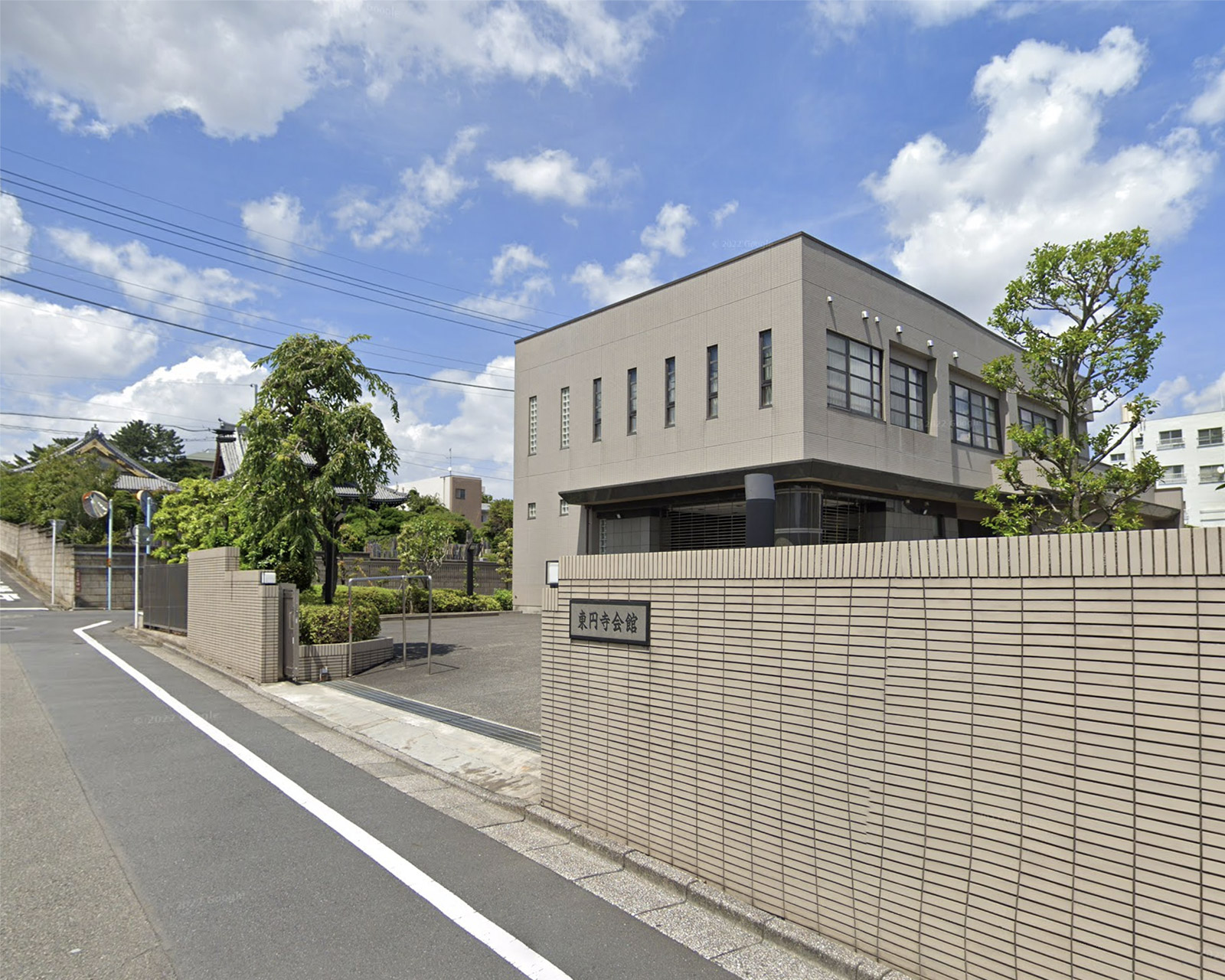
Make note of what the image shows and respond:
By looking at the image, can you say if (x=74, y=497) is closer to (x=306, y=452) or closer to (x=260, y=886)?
(x=306, y=452)

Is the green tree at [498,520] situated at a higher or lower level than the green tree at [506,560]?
higher

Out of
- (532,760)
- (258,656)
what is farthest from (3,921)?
(258,656)

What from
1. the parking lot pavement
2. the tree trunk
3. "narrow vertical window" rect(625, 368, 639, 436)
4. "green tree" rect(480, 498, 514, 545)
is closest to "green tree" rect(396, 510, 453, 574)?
the parking lot pavement

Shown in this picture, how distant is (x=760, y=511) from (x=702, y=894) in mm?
2453

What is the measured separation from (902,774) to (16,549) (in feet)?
178

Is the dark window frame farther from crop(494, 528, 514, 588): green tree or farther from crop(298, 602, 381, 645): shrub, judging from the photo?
crop(298, 602, 381, 645): shrub

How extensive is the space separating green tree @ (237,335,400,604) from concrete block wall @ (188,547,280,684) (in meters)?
0.79

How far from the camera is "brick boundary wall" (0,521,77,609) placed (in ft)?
115

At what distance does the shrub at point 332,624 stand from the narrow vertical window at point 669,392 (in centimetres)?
1204

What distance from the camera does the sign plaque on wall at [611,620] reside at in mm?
5641

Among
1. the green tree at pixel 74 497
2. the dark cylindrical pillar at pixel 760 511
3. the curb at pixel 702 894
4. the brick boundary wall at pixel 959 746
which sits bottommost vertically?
the curb at pixel 702 894

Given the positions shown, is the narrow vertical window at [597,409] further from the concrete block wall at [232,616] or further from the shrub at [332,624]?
the shrub at [332,624]

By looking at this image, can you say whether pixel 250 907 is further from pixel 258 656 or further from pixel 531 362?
pixel 531 362

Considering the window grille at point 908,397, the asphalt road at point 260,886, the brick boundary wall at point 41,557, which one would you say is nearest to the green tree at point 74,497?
the brick boundary wall at point 41,557
